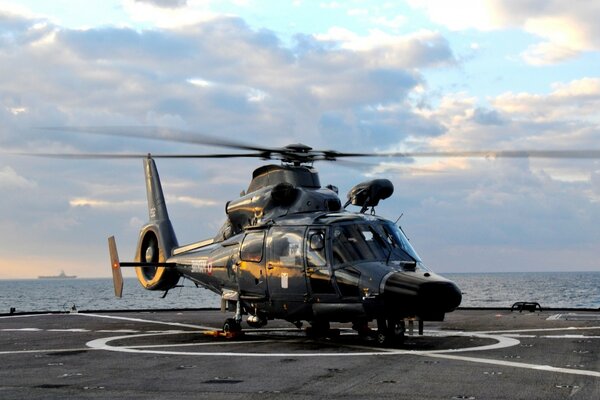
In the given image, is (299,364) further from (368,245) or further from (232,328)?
(232,328)

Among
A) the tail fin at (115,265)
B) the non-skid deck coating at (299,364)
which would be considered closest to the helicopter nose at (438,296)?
the non-skid deck coating at (299,364)

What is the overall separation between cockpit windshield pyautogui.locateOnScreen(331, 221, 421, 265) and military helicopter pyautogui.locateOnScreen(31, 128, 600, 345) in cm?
3

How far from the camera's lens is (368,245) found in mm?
19281

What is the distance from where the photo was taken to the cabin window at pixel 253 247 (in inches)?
834

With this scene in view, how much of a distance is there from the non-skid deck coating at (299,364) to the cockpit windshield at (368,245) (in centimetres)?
220

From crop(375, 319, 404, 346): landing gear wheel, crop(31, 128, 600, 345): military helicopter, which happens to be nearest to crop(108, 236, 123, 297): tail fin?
crop(31, 128, 600, 345): military helicopter

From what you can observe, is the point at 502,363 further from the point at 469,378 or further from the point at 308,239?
the point at 308,239

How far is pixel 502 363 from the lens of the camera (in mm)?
14906

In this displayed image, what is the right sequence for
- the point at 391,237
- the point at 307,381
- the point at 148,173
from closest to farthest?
the point at 307,381 → the point at 391,237 → the point at 148,173

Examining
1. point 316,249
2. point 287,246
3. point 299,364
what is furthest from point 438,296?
point 287,246

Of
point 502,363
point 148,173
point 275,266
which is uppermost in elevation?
point 148,173

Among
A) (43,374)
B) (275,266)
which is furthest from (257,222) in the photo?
(43,374)

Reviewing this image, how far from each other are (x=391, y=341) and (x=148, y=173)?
15.2m

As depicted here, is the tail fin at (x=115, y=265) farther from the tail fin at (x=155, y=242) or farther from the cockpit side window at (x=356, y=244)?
the cockpit side window at (x=356, y=244)
